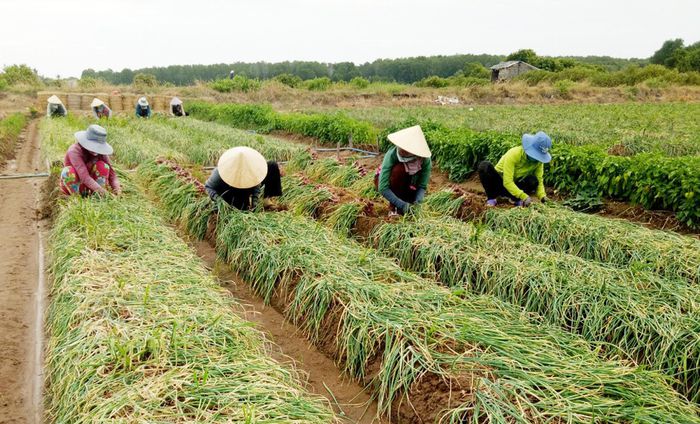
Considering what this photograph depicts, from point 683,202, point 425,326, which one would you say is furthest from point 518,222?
point 425,326

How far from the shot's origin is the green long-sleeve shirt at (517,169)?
19.2ft

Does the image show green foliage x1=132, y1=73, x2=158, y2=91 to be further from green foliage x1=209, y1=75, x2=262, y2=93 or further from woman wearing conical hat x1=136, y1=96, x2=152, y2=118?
woman wearing conical hat x1=136, y1=96, x2=152, y2=118

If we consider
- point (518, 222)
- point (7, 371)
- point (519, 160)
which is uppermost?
point (519, 160)

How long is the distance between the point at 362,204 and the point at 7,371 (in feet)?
11.9

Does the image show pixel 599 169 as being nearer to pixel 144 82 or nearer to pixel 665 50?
pixel 144 82

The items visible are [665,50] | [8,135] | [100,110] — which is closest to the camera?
[8,135]

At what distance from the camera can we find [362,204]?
18.7 ft

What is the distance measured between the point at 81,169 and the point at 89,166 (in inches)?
7.8

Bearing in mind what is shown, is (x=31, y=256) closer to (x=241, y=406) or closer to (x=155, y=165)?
(x=155, y=165)

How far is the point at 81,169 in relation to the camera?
5648mm

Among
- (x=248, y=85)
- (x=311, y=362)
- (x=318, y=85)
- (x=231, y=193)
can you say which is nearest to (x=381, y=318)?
(x=311, y=362)

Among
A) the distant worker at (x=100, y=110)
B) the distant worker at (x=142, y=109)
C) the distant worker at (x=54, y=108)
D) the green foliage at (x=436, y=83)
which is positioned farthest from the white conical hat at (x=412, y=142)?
the green foliage at (x=436, y=83)

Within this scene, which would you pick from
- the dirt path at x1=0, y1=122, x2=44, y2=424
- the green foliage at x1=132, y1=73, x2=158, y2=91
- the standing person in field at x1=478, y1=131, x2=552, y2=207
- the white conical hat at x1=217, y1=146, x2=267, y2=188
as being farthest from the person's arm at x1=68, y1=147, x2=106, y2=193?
the green foliage at x1=132, y1=73, x2=158, y2=91

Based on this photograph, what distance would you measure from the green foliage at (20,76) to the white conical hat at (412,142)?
121ft
